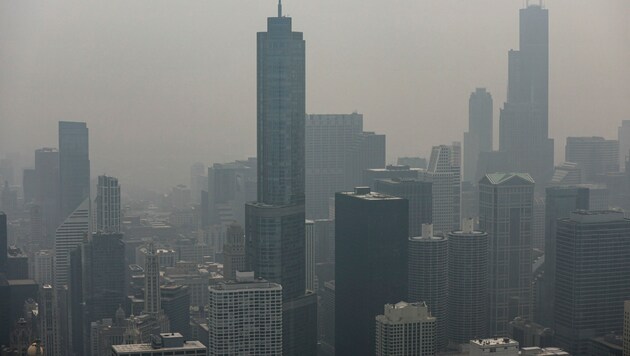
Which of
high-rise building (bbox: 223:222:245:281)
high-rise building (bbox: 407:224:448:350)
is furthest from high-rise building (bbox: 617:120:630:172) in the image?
high-rise building (bbox: 223:222:245:281)

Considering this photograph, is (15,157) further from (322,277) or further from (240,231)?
(322,277)

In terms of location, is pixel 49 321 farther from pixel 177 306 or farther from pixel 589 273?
pixel 589 273

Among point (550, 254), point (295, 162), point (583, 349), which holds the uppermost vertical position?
point (295, 162)

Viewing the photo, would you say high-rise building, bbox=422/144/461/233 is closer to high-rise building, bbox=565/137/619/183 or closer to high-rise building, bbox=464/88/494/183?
high-rise building, bbox=464/88/494/183

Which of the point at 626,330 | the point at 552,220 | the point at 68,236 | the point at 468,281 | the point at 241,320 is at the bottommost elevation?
Answer: the point at 626,330

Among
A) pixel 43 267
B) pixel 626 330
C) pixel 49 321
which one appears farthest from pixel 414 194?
pixel 49 321

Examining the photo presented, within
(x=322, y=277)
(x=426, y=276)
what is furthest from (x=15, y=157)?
(x=426, y=276)

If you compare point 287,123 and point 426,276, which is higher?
point 287,123

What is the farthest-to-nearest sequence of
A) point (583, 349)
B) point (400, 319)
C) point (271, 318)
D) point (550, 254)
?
point (550, 254) → point (583, 349) → point (400, 319) → point (271, 318)
